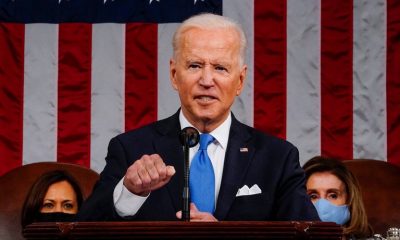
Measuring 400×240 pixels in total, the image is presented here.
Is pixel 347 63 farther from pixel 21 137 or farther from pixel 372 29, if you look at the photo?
pixel 21 137

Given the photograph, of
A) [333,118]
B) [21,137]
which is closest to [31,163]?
[21,137]

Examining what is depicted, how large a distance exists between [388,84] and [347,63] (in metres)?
0.28

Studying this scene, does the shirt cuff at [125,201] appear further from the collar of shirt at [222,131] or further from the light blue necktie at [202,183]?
the collar of shirt at [222,131]

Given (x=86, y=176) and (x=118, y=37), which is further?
(x=118, y=37)

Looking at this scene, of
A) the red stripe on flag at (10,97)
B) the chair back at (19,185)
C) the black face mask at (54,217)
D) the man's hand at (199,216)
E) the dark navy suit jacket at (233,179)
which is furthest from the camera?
the red stripe on flag at (10,97)

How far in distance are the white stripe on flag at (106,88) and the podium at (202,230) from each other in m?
3.17

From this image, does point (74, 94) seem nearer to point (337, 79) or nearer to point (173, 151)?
point (337, 79)

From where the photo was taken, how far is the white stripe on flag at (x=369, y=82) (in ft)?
18.2

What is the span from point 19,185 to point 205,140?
204 cm

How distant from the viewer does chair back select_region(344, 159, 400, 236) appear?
4.93 meters

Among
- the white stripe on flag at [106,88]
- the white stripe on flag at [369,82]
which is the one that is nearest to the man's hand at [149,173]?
the white stripe on flag at [106,88]

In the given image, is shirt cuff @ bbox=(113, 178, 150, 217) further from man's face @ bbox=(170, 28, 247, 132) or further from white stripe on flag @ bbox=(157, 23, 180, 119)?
white stripe on flag @ bbox=(157, 23, 180, 119)

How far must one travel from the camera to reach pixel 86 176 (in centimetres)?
502

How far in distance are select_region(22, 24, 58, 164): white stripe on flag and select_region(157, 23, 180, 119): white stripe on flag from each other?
630 millimetres
